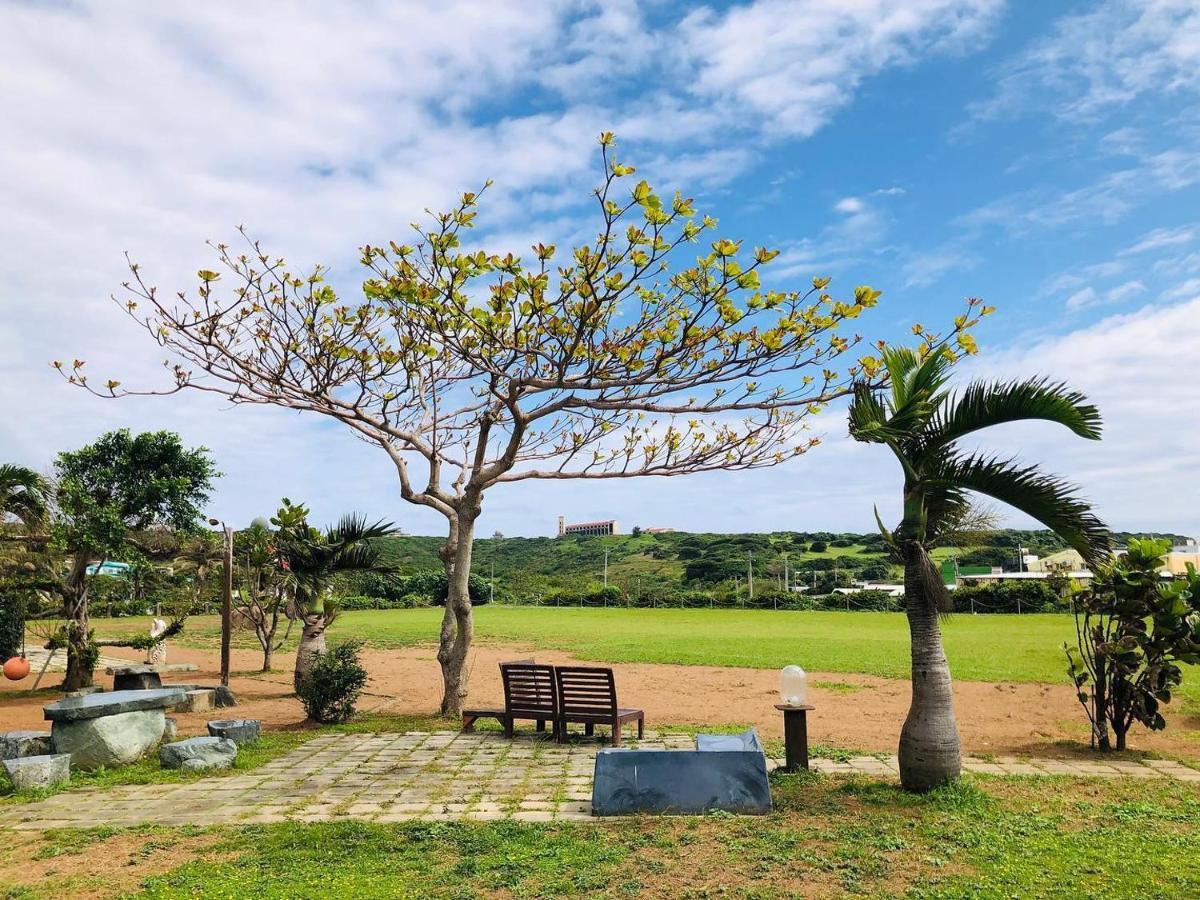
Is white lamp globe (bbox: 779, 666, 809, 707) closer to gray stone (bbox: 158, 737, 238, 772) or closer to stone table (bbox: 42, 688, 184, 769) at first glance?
gray stone (bbox: 158, 737, 238, 772)

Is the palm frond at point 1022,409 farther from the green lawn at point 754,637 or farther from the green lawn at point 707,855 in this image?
the green lawn at point 754,637

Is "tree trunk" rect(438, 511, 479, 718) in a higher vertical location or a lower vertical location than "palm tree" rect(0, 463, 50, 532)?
lower

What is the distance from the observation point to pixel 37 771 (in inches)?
313

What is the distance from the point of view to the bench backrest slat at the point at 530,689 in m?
10.0

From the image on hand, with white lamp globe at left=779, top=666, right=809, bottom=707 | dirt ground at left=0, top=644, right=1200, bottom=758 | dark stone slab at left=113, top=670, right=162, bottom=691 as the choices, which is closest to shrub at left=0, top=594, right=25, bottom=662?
dirt ground at left=0, top=644, right=1200, bottom=758

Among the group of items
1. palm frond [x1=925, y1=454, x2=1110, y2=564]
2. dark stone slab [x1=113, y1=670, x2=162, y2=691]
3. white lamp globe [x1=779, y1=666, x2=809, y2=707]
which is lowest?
dark stone slab [x1=113, y1=670, x2=162, y2=691]

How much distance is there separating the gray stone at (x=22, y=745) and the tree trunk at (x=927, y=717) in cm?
888

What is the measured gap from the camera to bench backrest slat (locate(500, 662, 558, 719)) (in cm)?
1001

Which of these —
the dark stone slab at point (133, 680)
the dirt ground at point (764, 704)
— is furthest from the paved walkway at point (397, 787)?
the dark stone slab at point (133, 680)

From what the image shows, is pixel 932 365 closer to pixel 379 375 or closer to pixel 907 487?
pixel 907 487

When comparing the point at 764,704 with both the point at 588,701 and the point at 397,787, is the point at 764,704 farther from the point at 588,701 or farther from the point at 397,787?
the point at 397,787

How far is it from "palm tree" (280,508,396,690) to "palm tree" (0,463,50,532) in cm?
510

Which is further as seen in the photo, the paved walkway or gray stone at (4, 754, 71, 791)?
gray stone at (4, 754, 71, 791)

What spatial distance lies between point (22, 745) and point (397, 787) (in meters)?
4.63
